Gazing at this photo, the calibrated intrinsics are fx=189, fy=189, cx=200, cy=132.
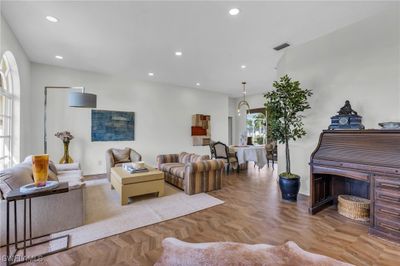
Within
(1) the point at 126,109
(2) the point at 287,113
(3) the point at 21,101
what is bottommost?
(2) the point at 287,113

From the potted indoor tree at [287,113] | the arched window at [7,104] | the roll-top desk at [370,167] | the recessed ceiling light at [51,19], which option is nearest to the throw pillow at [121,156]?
the arched window at [7,104]

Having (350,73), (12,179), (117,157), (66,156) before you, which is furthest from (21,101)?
(350,73)

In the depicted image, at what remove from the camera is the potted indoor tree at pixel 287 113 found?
10.8 feet

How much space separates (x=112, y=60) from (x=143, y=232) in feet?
12.9

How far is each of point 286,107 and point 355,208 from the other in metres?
1.82

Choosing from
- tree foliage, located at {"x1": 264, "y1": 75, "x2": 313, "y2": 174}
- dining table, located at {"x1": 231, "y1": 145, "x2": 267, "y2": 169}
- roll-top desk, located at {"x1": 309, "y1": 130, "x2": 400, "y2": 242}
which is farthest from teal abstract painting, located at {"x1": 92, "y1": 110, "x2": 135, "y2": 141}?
roll-top desk, located at {"x1": 309, "y1": 130, "x2": 400, "y2": 242}

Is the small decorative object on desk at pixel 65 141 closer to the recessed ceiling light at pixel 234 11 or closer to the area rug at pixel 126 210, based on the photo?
the area rug at pixel 126 210

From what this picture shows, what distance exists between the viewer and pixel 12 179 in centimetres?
214

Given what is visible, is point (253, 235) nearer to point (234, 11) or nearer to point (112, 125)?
point (234, 11)

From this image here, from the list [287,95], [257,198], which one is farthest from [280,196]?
[287,95]

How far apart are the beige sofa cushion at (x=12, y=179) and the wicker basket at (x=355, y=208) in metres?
4.30

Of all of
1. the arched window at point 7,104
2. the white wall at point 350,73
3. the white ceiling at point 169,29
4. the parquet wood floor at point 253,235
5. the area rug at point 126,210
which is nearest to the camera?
the parquet wood floor at point 253,235

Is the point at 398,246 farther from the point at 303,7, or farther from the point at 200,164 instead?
the point at 303,7

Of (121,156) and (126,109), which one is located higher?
(126,109)
